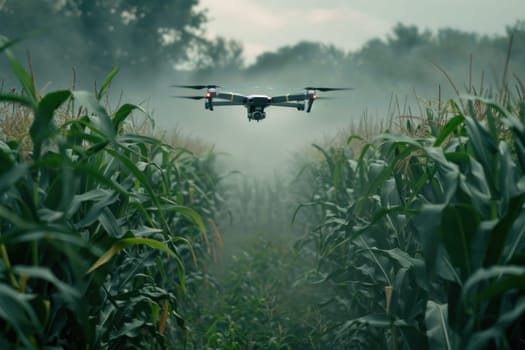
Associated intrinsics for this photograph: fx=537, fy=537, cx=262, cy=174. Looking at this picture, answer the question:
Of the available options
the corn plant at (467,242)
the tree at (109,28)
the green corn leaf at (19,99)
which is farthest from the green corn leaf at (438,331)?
the tree at (109,28)

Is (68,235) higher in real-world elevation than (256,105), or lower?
lower

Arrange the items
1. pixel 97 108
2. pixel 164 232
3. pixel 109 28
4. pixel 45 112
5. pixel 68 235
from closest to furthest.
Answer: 1. pixel 68 235
2. pixel 45 112
3. pixel 97 108
4. pixel 164 232
5. pixel 109 28

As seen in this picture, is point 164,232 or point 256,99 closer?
point 164,232

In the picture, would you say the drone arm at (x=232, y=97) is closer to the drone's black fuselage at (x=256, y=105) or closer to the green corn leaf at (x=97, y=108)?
the drone's black fuselage at (x=256, y=105)

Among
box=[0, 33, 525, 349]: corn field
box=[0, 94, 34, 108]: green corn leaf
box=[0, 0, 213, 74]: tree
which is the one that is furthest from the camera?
box=[0, 0, 213, 74]: tree

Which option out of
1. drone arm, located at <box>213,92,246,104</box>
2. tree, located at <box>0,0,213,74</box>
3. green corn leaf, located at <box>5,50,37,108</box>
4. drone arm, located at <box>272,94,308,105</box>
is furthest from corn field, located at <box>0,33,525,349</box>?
tree, located at <box>0,0,213,74</box>

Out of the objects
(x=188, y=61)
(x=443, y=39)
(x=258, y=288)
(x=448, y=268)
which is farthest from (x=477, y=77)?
(x=448, y=268)

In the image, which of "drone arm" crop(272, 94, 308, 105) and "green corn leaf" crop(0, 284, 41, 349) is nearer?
"green corn leaf" crop(0, 284, 41, 349)

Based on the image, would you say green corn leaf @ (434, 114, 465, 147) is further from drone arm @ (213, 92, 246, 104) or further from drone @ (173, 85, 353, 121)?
drone arm @ (213, 92, 246, 104)

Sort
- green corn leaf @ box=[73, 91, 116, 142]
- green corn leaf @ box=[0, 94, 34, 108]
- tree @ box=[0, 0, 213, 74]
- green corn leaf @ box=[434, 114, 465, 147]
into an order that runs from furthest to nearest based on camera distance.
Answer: tree @ box=[0, 0, 213, 74] < green corn leaf @ box=[434, 114, 465, 147] < green corn leaf @ box=[73, 91, 116, 142] < green corn leaf @ box=[0, 94, 34, 108]

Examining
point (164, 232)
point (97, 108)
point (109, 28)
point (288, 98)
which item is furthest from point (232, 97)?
point (109, 28)

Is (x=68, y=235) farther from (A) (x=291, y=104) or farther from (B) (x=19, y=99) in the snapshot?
(A) (x=291, y=104)
